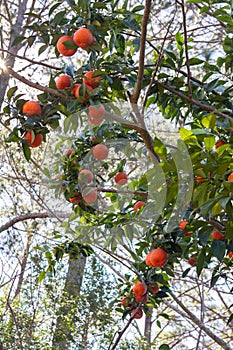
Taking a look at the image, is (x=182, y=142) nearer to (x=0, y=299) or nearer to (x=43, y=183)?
(x=43, y=183)

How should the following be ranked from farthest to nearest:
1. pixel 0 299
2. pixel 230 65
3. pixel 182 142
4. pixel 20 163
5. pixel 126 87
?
pixel 20 163 → pixel 0 299 → pixel 230 65 → pixel 126 87 → pixel 182 142

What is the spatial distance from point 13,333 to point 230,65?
2231 millimetres

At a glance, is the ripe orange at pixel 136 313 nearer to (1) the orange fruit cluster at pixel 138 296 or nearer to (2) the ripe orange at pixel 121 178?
(1) the orange fruit cluster at pixel 138 296

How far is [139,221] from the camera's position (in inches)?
55.1

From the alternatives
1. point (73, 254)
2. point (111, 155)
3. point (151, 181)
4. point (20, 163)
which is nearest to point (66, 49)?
point (111, 155)

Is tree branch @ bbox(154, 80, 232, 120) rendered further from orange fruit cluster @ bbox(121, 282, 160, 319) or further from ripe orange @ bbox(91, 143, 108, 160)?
orange fruit cluster @ bbox(121, 282, 160, 319)

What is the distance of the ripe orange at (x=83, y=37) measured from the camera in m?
1.29

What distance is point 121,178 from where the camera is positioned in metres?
1.43

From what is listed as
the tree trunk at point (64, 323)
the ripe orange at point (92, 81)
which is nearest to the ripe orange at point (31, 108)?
the ripe orange at point (92, 81)

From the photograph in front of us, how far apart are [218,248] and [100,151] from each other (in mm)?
344

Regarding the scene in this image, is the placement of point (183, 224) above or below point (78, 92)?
below

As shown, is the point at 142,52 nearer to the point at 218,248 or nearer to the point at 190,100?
the point at 190,100

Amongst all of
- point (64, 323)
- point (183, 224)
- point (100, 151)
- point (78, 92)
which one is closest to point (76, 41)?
point (78, 92)

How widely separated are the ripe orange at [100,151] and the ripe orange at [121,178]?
0.54 ft
